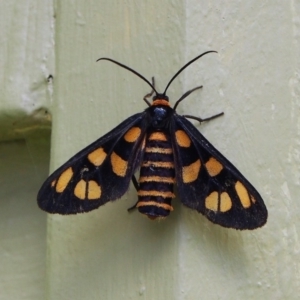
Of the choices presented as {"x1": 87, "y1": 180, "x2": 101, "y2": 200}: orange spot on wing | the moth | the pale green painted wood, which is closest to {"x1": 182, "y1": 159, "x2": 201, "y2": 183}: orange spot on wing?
the moth

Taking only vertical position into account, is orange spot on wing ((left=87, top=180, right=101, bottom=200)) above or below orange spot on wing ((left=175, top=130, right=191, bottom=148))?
below

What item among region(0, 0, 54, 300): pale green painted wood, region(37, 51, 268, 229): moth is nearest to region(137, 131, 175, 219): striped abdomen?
region(37, 51, 268, 229): moth

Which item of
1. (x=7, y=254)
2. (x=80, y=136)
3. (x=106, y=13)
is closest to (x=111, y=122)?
(x=80, y=136)

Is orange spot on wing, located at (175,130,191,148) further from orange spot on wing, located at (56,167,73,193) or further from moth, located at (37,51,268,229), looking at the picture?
orange spot on wing, located at (56,167,73,193)

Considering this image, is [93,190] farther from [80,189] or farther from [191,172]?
[191,172]

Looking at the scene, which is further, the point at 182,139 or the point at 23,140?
the point at 23,140

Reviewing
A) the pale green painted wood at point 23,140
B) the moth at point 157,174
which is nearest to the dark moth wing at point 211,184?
the moth at point 157,174

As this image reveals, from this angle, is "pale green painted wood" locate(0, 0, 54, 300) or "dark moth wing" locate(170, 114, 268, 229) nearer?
"dark moth wing" locate(170, 114, 268, 229)

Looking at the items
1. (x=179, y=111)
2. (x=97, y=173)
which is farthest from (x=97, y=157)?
(x=179, y=111)

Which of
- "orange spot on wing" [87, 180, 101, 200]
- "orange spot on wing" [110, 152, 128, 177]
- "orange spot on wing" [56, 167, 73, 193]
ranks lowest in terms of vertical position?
"orange spot on wing" [87, 180, 101, 200]
